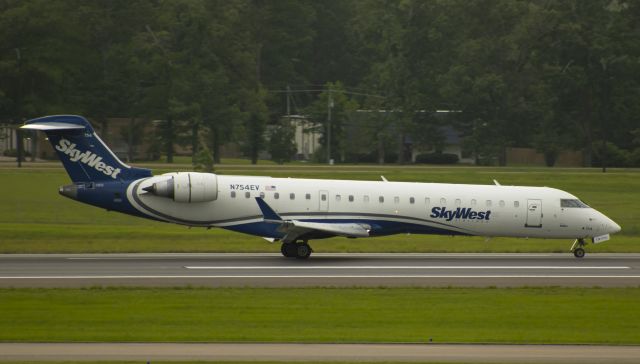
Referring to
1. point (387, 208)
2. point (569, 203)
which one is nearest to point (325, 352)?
point (387, 208)

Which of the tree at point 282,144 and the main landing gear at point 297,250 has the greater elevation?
the tree at point 282,144

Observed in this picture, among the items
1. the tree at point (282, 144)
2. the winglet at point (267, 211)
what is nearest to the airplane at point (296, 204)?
the winglet at point (267, 211)

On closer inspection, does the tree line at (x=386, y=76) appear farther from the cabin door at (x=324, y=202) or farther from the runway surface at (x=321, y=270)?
the cabin door at (x=324, y=202)

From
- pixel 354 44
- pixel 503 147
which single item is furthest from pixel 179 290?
pixel 354 44

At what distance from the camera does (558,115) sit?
85875mm

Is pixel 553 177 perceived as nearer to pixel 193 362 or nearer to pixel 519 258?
pixel 519 258

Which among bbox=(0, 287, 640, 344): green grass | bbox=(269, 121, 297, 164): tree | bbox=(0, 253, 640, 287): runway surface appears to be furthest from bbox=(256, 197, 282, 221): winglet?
bbox=(269, 121, 297, 164): tree

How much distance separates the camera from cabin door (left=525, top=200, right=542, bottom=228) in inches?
1387

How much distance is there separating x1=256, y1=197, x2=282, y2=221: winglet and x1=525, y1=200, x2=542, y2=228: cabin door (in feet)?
27.7

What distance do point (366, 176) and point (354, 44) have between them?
47960 mm

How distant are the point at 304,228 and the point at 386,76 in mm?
59385

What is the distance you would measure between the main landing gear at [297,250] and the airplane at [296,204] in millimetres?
32

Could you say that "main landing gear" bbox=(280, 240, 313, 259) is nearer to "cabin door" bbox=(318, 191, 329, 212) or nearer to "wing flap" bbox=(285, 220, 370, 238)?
"wing flap" bbox=(285, 220, 370, 238)

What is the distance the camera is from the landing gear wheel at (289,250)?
3378 centimetres
